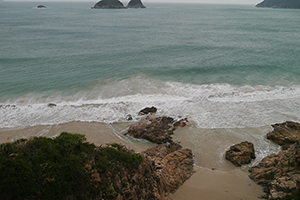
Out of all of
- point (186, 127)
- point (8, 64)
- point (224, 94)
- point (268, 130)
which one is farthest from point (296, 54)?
point (8, 64)

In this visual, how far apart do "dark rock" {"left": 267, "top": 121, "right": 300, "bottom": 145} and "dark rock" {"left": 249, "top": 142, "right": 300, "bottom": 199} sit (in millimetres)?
3396

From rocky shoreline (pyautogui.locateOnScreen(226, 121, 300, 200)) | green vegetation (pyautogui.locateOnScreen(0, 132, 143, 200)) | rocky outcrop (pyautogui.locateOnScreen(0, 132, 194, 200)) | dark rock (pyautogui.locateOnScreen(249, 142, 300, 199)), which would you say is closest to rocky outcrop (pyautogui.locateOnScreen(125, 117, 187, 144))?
rocky shoreline (pyautogui.locateOnScreen(226, 121, 300, 200))

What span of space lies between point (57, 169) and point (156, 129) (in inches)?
425

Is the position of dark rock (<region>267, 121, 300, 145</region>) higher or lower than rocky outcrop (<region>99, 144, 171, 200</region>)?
lower

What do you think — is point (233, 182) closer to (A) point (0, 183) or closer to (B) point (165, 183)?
(B) point (165, 183)

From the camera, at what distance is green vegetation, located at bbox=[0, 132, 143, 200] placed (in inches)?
298

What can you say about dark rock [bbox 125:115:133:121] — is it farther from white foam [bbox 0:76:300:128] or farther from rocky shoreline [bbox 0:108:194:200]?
rocky shoreline [bbox 0:108:194:200]

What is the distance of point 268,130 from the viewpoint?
60.5ft

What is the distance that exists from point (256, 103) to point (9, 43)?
58496 mm

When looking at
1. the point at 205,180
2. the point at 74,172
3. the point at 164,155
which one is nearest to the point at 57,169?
the point at 74,172

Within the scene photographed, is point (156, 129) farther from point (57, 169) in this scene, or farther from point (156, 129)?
point (57, 169)

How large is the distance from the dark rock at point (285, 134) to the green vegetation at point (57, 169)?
12.8 metres

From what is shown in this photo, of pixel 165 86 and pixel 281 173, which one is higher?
pixel 165 86

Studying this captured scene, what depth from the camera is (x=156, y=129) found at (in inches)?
716
